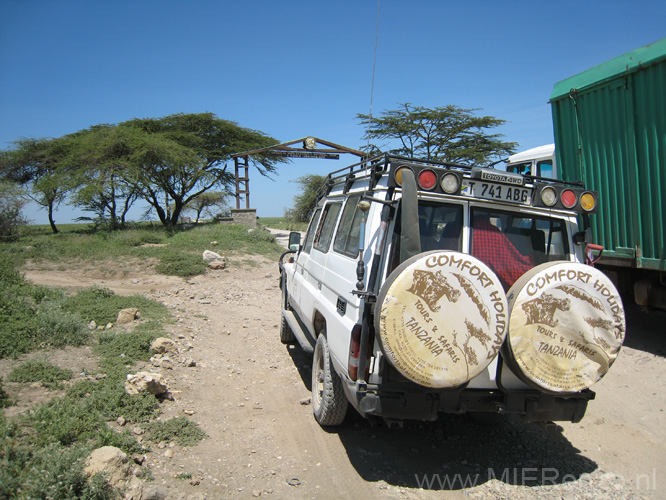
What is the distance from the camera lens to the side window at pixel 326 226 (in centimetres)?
470

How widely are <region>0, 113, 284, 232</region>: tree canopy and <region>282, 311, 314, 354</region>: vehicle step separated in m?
13.1

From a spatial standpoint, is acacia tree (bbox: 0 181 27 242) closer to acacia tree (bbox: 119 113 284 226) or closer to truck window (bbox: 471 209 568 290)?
acacia tree (bbox: 119 113 284 226)

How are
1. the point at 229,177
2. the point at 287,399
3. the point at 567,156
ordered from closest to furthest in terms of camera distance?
the point at 287,399, the point at 567,156, the point at 229,177

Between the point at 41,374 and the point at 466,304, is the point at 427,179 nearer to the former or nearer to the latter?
the point at 466,304

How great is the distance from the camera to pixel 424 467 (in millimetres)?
3494

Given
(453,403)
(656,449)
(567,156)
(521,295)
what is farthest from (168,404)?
(567,156)

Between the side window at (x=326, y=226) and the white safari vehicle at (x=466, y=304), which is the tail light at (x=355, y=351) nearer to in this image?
the white safari vehicle at (x=466, y=304)

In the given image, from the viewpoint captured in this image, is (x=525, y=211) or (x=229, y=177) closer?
(x=525, y=211)

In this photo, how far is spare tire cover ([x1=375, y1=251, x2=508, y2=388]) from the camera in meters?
2.70

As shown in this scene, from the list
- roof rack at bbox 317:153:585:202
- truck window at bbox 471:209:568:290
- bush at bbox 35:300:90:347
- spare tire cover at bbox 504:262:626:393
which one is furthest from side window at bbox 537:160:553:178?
bush at bbox 35:300:90:347

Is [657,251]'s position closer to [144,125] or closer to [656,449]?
[656,449]

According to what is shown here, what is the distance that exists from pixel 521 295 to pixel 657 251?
456 cm

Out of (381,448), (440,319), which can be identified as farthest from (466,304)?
(381,448)

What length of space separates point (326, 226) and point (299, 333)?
4.12 feet
